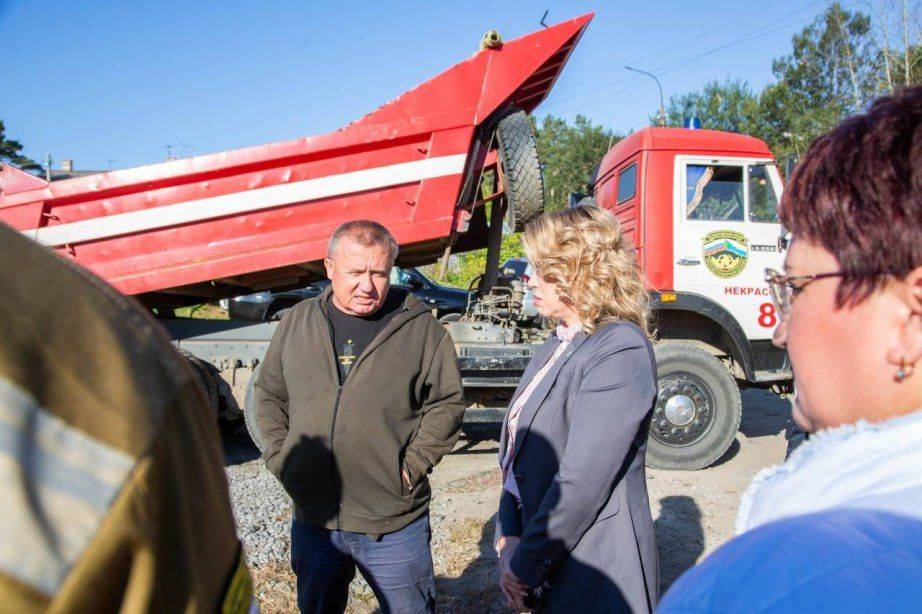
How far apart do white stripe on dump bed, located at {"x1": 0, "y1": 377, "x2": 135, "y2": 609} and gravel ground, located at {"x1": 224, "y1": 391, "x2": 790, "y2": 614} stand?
119 inches

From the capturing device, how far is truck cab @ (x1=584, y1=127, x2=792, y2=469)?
18.3 ft

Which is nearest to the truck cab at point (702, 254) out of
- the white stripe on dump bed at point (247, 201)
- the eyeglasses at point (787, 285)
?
the white stripe on dump bed at point (247, 201)

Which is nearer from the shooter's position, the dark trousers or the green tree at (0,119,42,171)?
the dark trousers

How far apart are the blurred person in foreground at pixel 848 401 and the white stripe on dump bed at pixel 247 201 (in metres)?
4.14

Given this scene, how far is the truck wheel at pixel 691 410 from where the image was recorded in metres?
5.57

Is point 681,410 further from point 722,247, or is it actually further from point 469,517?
point 469,517

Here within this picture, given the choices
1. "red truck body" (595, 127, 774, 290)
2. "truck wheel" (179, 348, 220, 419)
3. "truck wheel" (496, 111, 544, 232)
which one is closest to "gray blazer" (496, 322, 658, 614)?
"truck wheel" (496, 111, 544, 232)

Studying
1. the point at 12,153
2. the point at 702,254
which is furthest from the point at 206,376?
the point at 12,153

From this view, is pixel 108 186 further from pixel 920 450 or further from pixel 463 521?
pixel 920 450

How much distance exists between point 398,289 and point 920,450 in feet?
7.65

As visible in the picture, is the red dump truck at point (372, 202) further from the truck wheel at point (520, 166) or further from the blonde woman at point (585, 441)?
the blonde woman at point (585, 441)

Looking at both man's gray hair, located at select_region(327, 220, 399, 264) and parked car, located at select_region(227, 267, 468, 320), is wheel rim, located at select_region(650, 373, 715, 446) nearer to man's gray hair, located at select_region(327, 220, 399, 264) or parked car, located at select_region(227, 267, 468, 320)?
man's gray hair, located at select_region(327, 220, 399, 264)

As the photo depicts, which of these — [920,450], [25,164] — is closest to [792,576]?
[920,450]

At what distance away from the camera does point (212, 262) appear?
4918 millimetres
